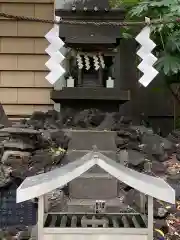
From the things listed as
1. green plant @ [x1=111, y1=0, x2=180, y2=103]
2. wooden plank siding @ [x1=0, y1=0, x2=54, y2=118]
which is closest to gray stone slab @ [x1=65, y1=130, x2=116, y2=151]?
green plant @ [x1=111, y1=0, x2=180, y2=103]

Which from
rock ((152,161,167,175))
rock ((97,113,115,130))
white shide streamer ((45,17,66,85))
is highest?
white shide streamer ((45,17,66,85))

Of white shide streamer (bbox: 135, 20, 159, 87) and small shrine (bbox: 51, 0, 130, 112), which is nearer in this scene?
white shide streamer (bbox: 135, 20, 159, 87)

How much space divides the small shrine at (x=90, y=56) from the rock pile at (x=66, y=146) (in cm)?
23

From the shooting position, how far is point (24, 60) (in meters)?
9.29

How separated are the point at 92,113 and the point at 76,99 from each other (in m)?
0.37

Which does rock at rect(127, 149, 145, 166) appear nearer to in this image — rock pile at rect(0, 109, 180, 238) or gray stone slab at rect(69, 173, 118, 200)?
rock pile at rect(0, 109, 180, 238)

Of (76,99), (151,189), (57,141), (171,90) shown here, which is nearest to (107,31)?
(76,99)

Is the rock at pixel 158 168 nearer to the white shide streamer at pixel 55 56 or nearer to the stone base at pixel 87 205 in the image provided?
the stone base at pixel 87 205

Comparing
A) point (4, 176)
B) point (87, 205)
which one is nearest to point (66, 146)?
point (4, 176)

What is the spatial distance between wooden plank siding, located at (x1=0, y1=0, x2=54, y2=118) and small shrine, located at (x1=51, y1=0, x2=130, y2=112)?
4.66 ft

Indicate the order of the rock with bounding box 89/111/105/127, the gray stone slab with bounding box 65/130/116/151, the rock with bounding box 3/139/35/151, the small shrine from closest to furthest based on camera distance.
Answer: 1. the gray stone slab with bounding box 65/130/116/151
2. the rock with bounding box 3/139/35/151
3. the rock with bounding box 89/111/105/127
4. the small shrine

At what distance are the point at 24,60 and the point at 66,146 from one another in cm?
335

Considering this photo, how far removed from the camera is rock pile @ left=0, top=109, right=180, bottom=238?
19.3ft

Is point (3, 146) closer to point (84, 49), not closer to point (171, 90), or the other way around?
point (84, 49)
